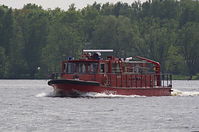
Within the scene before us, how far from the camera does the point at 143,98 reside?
237 feet

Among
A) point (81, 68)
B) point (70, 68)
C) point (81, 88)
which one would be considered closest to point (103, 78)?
point (81, 68)

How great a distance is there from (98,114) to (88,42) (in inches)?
4950

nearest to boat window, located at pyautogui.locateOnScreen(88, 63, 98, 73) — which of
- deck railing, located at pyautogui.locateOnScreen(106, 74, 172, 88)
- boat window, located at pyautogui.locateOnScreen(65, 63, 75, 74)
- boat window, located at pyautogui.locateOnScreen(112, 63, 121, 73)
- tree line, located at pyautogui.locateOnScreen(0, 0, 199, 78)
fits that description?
deck railing, located at pyautogui.locateOnScreen(106, 74, 172, 88)

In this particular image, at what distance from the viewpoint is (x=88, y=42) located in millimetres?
180750

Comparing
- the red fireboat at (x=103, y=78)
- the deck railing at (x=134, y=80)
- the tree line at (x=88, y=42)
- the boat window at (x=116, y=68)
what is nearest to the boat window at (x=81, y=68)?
the red fireboat at (x=103, y=78)

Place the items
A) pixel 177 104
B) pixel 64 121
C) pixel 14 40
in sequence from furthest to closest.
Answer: pixel 14 40 < pixel 177 104 < pixel 64 121

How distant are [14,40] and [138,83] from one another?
105660 mm

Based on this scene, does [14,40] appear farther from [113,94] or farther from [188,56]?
[113,94]

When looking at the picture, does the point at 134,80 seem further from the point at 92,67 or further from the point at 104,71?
the point at 92,67

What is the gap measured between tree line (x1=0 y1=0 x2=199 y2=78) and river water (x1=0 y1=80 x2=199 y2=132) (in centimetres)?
9251

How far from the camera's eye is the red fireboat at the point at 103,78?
6931cm

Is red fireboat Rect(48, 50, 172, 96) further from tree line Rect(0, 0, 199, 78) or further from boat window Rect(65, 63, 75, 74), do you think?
tree line Rect(0, 0, 199, 78)

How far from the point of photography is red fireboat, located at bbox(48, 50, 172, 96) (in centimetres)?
6931

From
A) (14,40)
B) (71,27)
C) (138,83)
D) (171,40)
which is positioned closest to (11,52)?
(14,40)
